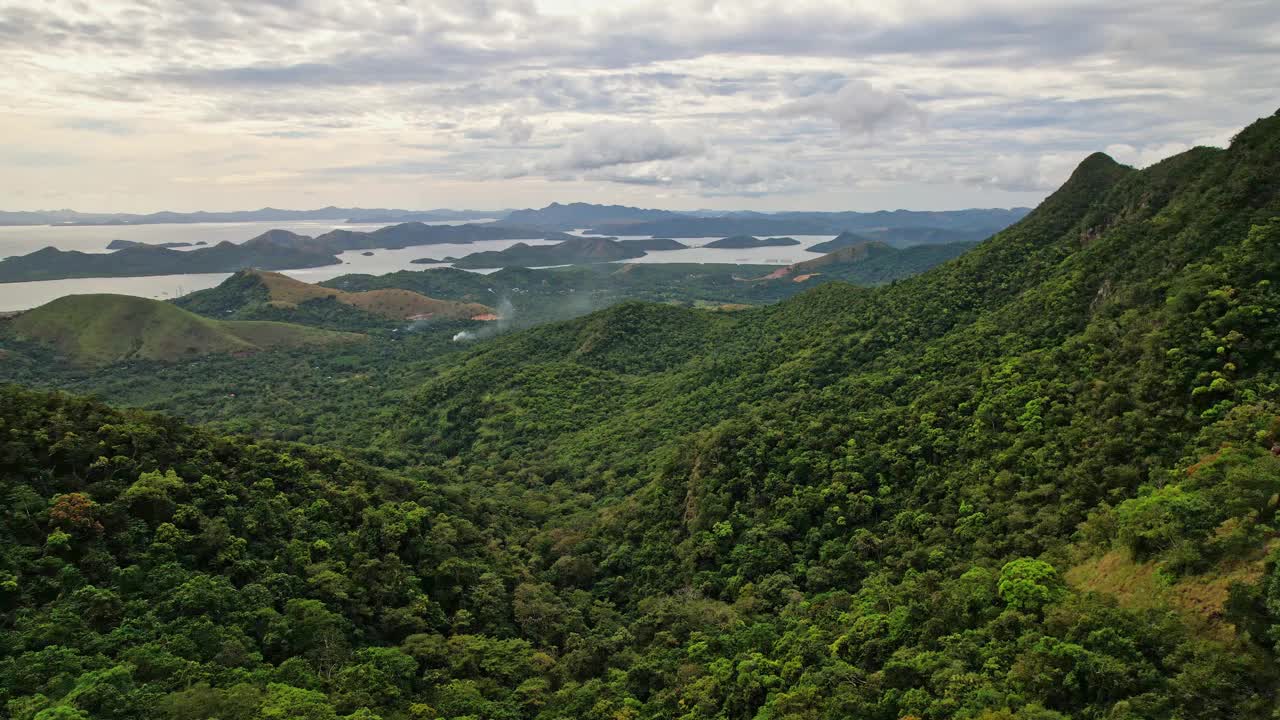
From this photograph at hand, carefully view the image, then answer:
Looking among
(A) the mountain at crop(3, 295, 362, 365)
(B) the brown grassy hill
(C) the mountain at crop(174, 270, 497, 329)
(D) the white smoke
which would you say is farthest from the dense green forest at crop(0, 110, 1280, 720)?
(C) the mountain at crop(174, 270, 497, 329)

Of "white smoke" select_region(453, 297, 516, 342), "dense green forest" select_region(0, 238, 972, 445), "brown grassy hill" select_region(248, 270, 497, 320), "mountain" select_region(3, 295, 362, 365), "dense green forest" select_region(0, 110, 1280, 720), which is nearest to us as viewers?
"dense green forest" select_region(0, 110, 1280, 720)

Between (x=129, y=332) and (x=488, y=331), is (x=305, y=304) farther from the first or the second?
(x=488, y=331)

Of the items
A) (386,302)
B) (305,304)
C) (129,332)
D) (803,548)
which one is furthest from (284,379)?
(803,548)

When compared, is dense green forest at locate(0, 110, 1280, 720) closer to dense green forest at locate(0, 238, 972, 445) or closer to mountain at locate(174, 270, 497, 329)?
dense green forest at locate(0, 238, 972, 445)

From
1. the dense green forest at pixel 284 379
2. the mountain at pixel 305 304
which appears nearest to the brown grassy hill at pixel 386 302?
the mountain at pixel 305 304

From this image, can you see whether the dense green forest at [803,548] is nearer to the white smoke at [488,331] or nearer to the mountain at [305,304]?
the white smoke at [488,331]
